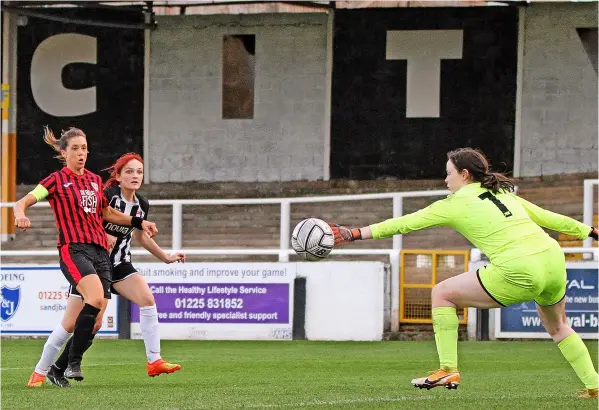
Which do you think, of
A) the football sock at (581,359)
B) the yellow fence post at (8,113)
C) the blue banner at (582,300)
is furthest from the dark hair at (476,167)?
the yellow fence post at (8,113)

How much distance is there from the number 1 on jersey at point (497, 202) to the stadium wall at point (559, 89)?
61.8ft

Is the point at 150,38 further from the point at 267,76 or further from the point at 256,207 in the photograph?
the point at 256,207

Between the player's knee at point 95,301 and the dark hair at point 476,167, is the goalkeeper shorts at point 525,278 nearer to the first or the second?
the dark hair at point 476,167

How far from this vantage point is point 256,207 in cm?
2717

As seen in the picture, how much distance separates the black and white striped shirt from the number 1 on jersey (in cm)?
331

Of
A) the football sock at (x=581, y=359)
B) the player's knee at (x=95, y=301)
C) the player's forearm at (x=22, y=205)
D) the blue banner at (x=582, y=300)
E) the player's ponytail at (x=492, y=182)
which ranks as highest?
the player's ponytail at (x=492, y=182)

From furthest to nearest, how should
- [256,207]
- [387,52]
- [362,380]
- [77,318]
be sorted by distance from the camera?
[387,52], [256,207], [362,380], [77,318]

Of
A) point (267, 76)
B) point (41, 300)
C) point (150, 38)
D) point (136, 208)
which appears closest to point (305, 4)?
point (267, 76)

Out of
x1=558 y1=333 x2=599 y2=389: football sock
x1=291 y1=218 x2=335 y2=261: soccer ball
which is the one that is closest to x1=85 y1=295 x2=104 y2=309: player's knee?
x1=291 y1=218 x2=335 y2=261: soccer ball

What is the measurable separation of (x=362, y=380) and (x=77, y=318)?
251 cm

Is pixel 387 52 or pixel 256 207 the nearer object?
pixel 256 207

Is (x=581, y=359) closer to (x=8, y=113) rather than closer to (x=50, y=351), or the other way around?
(x=50, y=351)

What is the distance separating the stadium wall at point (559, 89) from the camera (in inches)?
→ 1079

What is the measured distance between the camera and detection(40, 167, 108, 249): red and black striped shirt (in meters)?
10.5
